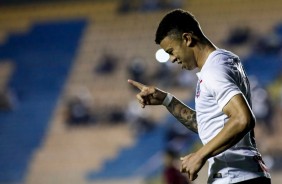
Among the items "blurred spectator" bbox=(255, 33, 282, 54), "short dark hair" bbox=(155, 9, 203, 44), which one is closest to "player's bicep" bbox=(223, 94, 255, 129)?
"short dark hair" bbox=(155, 9, 203, 44)

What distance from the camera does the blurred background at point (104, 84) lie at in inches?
615

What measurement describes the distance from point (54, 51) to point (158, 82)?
4.31 meters

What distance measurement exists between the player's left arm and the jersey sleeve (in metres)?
0.03

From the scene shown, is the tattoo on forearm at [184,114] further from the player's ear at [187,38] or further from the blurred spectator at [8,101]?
the blurred spectator at [8,101]

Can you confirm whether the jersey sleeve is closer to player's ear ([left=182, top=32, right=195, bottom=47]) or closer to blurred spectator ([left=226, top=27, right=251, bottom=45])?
player's ear ([left=182, top=32, right=195, bottom=47])

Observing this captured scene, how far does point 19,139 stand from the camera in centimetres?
1739

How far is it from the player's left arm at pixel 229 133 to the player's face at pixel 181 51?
0.41 m

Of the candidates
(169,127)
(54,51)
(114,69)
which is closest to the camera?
(169,127)

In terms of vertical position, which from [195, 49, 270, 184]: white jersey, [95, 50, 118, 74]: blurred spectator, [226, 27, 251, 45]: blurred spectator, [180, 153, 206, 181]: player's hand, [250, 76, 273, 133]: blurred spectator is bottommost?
[95, 50, 118, 74]: blurred spectator

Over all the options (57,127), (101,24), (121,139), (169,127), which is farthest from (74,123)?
(101,24)

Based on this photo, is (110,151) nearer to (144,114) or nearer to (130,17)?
(144,114)

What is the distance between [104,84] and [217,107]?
51.1 ft

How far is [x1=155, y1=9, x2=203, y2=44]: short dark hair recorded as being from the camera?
10.7 ft

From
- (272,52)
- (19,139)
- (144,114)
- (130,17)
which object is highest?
(272,52)
